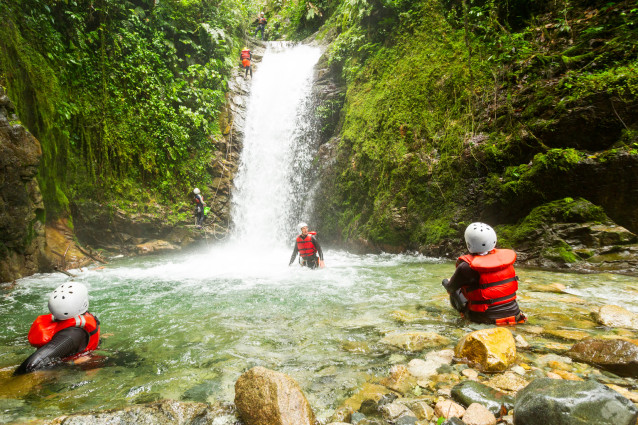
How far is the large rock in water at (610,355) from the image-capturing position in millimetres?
2100

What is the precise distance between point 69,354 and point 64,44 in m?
10.3

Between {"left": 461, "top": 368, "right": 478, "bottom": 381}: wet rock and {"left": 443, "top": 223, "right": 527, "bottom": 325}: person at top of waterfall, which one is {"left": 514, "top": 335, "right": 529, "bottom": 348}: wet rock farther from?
{"left": 461, "top": 368, "right": 478, "bottom": 381}: wet rock

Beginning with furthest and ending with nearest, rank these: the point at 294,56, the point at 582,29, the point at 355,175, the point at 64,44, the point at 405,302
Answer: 1. the point at 294,56
2. the point at 355,175
3. the point at 64,44
4. the point at 582,29
5. the point at 405,302

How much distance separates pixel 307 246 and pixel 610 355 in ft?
20.1

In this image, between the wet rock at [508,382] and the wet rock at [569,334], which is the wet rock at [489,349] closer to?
the wet rock at [508,382]

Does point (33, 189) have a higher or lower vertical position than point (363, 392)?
higher

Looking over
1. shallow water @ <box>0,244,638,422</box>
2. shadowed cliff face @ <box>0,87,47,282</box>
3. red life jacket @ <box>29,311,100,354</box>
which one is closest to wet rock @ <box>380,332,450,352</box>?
shallow water @ <box>0,244,638,422</box>

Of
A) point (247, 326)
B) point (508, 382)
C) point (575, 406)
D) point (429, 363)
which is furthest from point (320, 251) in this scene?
point (575, 406)

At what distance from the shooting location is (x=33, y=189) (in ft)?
22.9

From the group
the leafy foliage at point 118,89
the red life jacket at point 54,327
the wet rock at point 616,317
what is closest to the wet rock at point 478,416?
the wet rock at point 616,317

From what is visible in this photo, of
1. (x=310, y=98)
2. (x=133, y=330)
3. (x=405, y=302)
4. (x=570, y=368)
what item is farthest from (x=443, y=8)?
(x=133, y=330)

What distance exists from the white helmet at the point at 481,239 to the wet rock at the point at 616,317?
1.33m

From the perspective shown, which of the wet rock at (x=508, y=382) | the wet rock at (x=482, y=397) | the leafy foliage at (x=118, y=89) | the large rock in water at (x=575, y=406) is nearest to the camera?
the large rock in water at (x=575, y=406)

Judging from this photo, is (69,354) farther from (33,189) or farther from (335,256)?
(335,256)
